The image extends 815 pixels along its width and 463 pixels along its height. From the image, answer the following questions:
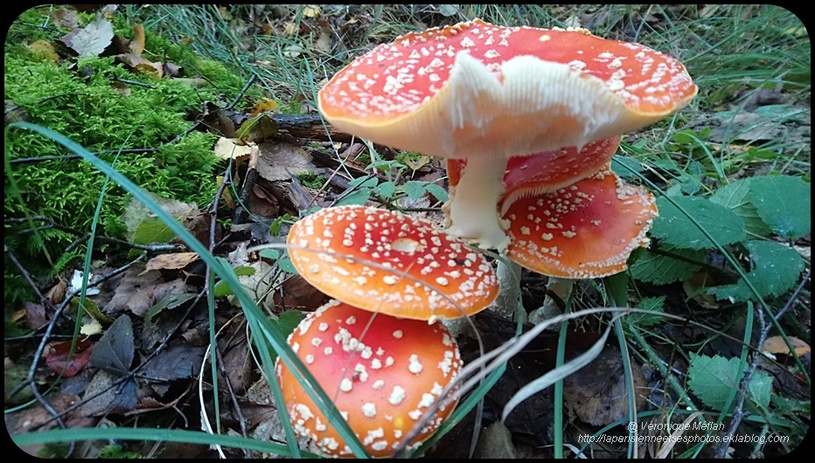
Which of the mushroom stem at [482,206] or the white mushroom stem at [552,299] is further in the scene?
the white mushroom stem at [552,299]

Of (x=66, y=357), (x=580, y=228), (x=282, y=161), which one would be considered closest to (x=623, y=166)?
(x=580, y=228)

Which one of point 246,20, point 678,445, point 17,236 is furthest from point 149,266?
point 246,20

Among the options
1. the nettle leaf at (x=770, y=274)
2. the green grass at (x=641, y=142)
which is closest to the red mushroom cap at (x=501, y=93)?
the green grass at (x=641, y=142)

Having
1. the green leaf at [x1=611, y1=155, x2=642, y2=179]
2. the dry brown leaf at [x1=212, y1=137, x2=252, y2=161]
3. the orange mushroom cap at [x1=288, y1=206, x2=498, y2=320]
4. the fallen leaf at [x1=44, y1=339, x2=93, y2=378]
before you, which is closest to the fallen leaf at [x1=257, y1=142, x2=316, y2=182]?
the dry brown leaf at [x1=212, y1=137, x2=252, y2=161]

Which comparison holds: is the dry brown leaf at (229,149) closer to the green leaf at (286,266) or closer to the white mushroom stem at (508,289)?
the green leaf at (286,266)

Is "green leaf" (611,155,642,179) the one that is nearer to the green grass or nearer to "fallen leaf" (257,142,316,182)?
the green grass

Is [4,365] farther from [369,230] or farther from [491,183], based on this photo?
[491,183]
